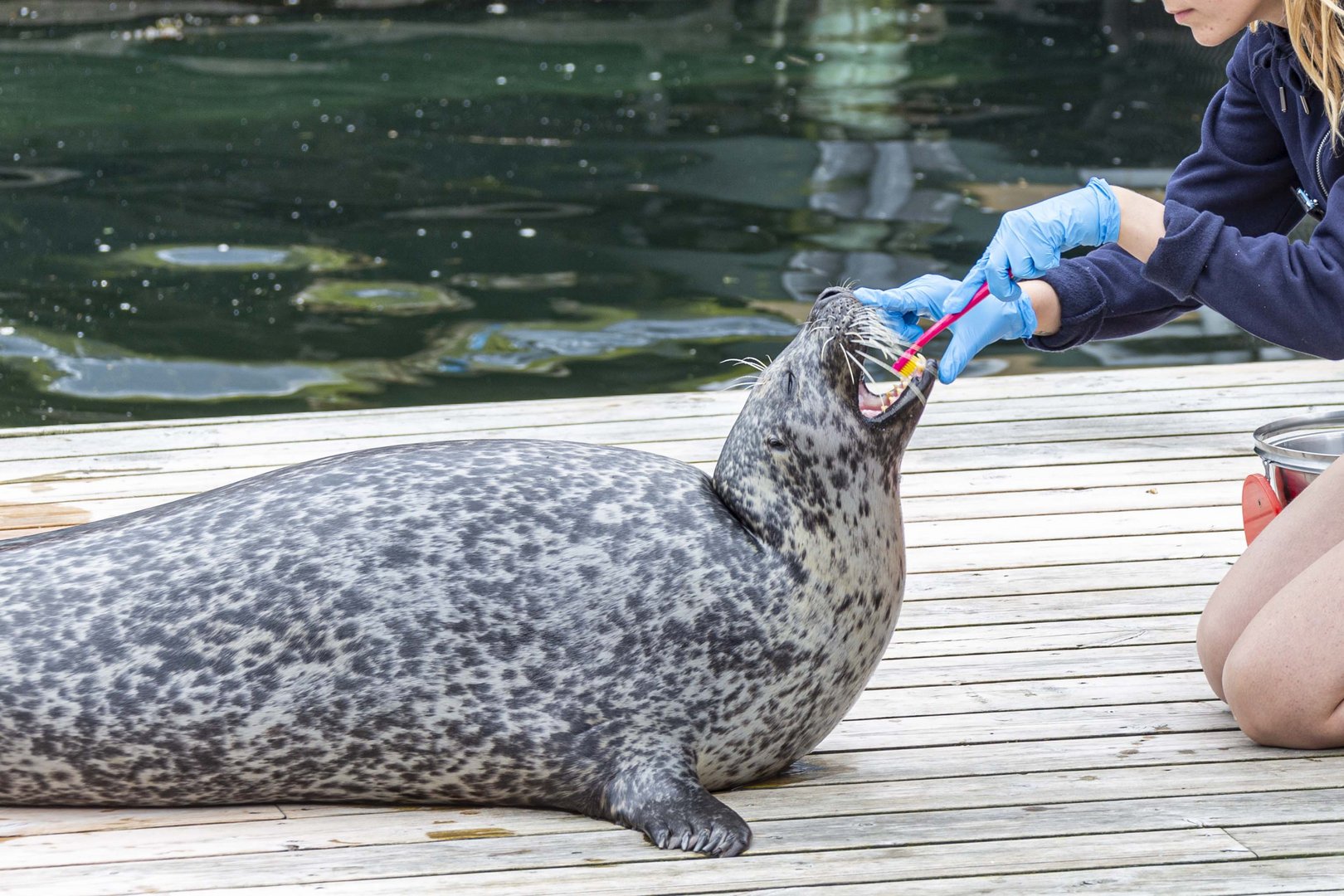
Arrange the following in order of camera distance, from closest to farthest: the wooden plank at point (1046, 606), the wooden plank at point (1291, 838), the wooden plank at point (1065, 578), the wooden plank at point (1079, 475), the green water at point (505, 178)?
the wooden plank at point (1291, 838), the wooden plank at point (1046, 606), the wooden plank at point (1065, 578), the wooden plank at point (1079, 475), the green water at point (505, 178)

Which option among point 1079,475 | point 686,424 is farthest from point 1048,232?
point 686,424

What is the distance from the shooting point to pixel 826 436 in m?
2.71

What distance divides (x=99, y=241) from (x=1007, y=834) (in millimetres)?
7109

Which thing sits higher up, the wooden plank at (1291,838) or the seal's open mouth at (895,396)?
the seal's open mouth at (895,396)

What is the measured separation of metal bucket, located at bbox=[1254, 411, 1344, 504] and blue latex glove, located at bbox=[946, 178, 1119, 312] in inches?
28.3

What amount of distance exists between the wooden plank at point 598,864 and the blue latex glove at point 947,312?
85cm

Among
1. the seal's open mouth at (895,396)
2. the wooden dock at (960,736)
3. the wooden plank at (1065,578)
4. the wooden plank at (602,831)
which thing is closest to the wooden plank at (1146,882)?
the wooden dock at (960,736)

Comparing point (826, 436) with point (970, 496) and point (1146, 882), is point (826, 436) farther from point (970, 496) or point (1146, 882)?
point (970, 496)

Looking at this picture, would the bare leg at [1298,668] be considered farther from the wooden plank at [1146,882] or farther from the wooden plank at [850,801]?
the wooden plank at [1146,882]

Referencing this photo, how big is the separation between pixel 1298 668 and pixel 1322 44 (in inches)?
41.6

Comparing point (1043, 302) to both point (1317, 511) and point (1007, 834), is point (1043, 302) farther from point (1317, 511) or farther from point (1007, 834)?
point (1007, 834)

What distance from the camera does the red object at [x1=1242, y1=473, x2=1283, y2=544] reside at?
132 inches

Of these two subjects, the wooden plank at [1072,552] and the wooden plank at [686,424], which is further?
the wooden plank at [686,424]

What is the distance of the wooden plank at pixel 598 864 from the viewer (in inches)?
94.3
